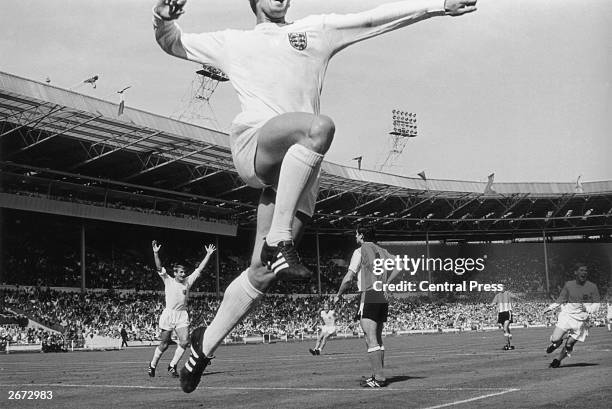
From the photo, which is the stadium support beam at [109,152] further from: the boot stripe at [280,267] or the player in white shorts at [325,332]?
the boot stripe at [280,267]

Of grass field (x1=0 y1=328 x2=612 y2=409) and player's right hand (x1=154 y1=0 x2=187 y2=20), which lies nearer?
player's right hand (x1=154 y1=0 x2=187 y2=20)

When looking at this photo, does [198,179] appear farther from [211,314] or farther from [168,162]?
[211,314]

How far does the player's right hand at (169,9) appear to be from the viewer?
13.6 ft

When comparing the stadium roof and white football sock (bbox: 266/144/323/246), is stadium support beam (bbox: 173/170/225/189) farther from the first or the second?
white football sock (bbox: 266/144/323/246)

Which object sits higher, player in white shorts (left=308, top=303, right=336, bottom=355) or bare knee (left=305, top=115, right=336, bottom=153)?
bare knee (left=305, top=115, right=336, bottom=153)

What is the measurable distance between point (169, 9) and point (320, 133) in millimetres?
1189

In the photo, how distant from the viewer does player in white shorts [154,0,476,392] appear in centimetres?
394

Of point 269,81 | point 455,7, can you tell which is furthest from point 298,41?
point 455,7

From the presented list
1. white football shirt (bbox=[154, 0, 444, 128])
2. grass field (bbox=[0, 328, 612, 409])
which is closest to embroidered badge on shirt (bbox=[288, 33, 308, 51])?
white football shirt (bbox=[154, 0, 444, 128])

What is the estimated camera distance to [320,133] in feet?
11.9

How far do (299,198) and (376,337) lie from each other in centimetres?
711

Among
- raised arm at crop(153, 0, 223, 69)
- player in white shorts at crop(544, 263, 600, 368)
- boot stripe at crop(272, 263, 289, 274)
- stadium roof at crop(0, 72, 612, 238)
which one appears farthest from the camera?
stadium roof at crop(0, 72, 612, 238)

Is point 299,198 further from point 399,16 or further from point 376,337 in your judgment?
point 376,337

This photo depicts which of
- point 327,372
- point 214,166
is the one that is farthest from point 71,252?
point 327,372
